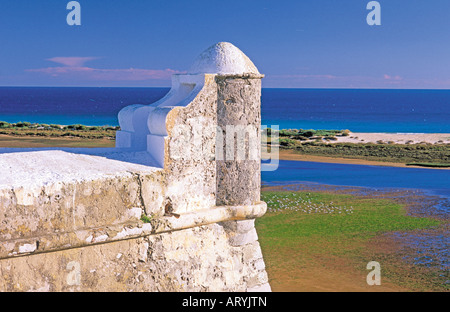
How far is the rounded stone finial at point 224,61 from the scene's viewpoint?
581cm

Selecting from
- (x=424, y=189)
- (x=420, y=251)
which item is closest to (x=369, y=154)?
(x=424, y=189)

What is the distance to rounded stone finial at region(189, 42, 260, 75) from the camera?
19.1 feet

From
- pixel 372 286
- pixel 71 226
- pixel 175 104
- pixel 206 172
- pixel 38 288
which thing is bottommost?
pixel 372 286

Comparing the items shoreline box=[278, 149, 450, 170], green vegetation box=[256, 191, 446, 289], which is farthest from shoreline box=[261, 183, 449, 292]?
shoreline box=[278, 149, 450, 170]

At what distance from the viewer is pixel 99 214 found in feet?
16.2

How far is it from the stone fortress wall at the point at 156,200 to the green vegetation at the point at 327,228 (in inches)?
262

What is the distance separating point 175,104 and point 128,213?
132cm

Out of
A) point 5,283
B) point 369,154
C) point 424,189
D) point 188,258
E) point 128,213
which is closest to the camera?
point 5,283

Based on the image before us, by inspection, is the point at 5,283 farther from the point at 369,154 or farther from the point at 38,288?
the point at 369,154

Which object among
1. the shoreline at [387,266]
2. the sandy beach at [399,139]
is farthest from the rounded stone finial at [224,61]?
the sandy beach at [399,139]

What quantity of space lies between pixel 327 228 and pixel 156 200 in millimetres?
11004

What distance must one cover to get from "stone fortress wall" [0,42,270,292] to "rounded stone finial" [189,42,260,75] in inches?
0.5

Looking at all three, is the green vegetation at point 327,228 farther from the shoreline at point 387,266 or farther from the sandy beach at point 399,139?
the sandy beach at point 399,139

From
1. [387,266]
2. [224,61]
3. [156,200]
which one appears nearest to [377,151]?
[387,266]
